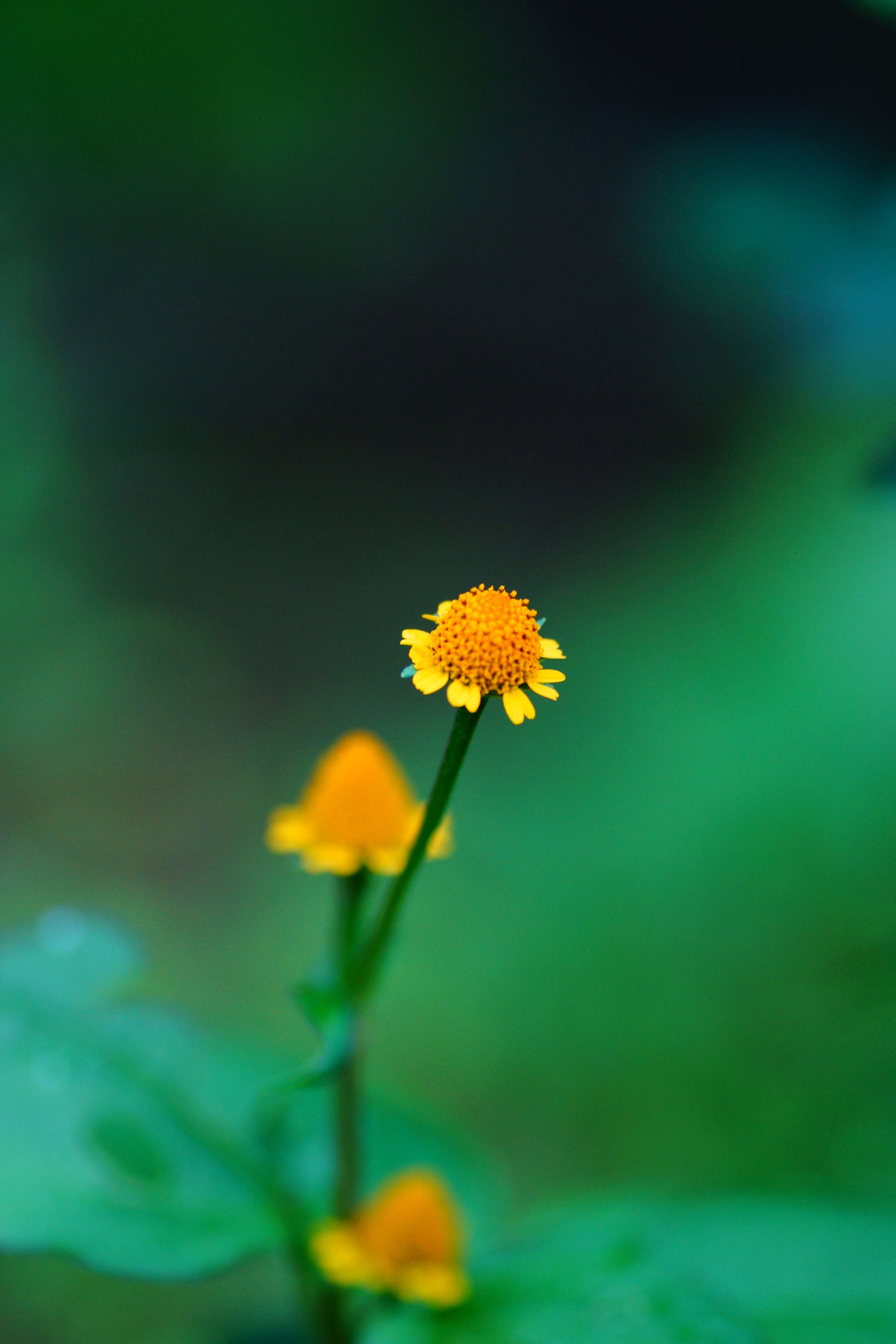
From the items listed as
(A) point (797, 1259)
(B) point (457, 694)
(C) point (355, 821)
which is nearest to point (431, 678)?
(B) point (457, 694)

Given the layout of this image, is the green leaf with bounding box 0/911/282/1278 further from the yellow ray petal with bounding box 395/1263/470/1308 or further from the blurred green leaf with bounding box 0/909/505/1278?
the yellow ray petal with bounding box 395/1263/470/1308

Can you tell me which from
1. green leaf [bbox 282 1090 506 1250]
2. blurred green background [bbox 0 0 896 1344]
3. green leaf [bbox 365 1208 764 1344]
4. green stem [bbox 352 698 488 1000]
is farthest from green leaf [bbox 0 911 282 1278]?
blurred green background [bbox 0 0 896 1344]

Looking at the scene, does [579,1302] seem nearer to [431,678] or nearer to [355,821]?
[355,821]

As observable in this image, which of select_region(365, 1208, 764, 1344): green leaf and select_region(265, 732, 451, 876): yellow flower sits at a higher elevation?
select_region(265, 732, 451, 876): yellow flower

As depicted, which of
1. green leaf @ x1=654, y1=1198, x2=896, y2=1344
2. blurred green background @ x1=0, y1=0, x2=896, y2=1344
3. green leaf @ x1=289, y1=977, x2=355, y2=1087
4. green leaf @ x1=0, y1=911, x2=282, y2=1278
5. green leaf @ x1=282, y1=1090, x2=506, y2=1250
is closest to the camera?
green leaf @ x1=289, y1=977, x2=355, y2=1087

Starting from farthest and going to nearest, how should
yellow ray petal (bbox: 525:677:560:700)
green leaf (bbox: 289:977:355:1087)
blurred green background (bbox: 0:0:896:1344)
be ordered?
blurred green background (bbox: 0:0:896:1344) < green leaf (bbox: 289:977:355:1087) < yellow ray petal (bbox: 525:677:560:700)

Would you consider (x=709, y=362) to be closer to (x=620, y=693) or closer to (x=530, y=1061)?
(x=620, y=693)

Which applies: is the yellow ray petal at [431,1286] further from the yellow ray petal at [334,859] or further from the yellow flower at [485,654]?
the yellow flower at [485,654]

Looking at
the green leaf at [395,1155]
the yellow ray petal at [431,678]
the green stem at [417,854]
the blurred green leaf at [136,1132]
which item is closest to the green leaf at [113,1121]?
the blurred green leaf at [136,1132]
